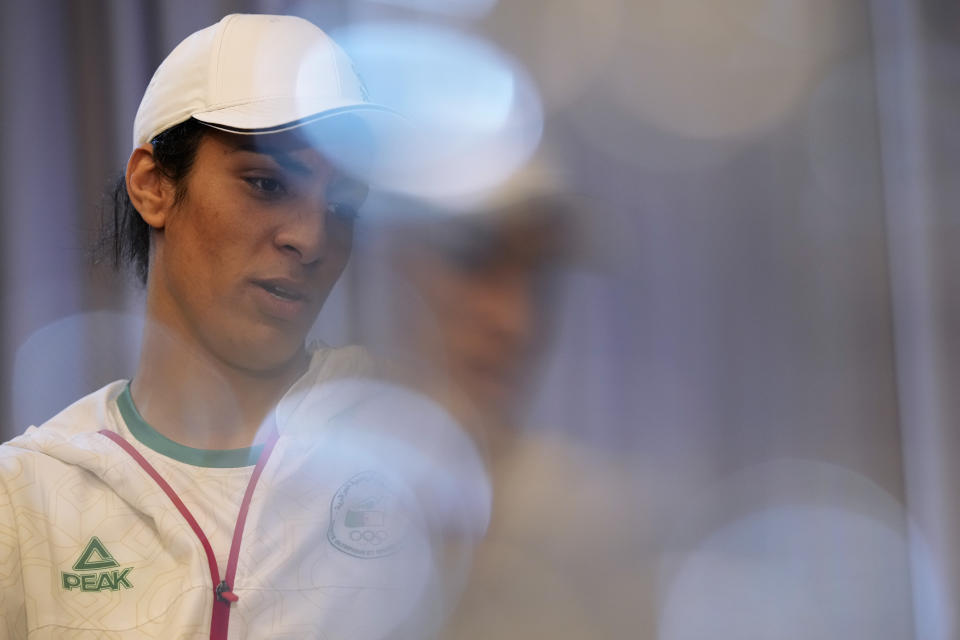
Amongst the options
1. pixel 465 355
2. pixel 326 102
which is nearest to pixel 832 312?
pixel 465 355

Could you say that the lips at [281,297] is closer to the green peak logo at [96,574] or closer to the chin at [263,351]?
the chin at [263,351]

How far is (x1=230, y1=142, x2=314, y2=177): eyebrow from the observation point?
0.92 metres

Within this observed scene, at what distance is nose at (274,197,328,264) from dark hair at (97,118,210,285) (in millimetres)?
130

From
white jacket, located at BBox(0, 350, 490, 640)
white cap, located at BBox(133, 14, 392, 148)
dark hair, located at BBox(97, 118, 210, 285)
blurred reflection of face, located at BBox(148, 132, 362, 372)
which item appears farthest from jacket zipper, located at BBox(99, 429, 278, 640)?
white cap, located at BBox(133, 14, 392, 148)

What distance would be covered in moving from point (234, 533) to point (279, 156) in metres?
0.41

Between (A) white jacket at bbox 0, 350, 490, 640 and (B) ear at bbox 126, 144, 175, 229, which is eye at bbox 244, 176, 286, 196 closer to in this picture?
→ (B) ear at bbox 126, 144, 175, 229

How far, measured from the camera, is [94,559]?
88 cm

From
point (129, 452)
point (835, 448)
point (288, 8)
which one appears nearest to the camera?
point (129, 452)

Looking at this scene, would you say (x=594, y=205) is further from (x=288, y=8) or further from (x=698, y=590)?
(x=288, y=8)

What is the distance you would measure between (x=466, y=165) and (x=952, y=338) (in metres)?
0.72

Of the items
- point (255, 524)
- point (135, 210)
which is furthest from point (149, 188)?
point (255, 524)

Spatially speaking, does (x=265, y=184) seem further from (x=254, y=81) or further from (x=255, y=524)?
(x=255, y=524)

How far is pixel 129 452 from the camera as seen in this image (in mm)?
938

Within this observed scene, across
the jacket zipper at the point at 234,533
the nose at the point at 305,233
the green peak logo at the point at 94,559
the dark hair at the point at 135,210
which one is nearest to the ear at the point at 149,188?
the dark hair at the point at 135,210
